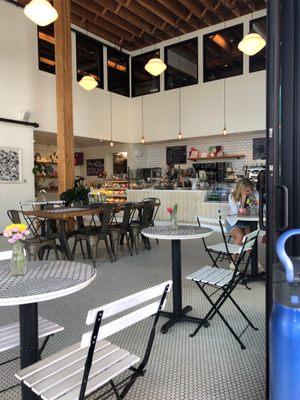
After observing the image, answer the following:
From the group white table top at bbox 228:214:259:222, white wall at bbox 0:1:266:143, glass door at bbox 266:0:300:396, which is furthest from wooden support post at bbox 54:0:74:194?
glass door at bbox 266:0:300:396

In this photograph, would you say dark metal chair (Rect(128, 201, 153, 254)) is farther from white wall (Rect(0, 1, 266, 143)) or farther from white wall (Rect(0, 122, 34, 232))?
white wall (Rect(0, 1, 266, 143))

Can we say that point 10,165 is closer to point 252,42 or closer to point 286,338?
point 252,42

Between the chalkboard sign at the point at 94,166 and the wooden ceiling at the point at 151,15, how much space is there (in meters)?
4.50

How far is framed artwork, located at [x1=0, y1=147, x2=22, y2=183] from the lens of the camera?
28.1ft

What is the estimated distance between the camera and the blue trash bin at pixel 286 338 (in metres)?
1.21

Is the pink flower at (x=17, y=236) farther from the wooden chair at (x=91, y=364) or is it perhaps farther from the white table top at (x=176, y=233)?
the white table top at (x=176, y=233)

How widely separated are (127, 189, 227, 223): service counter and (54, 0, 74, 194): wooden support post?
2.54 meters

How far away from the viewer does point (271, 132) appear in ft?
5.50

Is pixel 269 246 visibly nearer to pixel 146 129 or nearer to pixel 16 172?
pixel 16 172

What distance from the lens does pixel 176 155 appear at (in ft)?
38.5

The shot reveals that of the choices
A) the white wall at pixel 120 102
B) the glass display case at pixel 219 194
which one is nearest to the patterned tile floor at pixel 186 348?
the glass display case at pixel 219 194

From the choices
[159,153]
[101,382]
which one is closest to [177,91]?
[159,153]

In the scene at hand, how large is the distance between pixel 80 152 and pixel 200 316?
1163cm

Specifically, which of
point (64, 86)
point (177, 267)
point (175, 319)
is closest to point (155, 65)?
point (64, 86)
